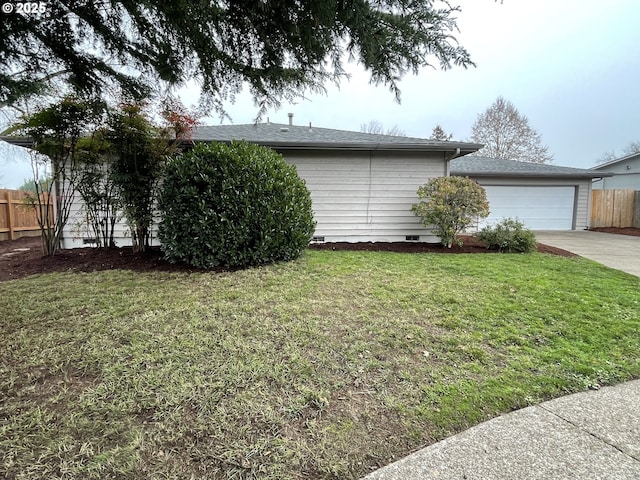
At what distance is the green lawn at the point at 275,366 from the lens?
169cm

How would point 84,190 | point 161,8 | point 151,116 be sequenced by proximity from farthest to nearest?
1. point 84,190
2. point 151,116
3. point 161,8

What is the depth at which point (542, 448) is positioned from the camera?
172cm

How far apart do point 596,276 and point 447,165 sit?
14.2ft

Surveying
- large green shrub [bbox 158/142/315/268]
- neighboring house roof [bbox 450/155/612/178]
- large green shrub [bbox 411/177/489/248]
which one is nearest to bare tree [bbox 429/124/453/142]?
neighboring house roof [bbox 450/155/612/178]

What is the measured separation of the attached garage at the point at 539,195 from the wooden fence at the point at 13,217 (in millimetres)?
15042

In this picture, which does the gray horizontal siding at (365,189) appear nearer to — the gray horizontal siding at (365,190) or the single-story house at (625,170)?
the gray horizontal siding at (365,190)

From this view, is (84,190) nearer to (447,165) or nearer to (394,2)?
(394,2)

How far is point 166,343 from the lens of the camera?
2.79 meters

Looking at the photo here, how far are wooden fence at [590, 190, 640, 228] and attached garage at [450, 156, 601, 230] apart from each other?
1075 mm

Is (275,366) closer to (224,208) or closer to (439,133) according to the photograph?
(224,208)

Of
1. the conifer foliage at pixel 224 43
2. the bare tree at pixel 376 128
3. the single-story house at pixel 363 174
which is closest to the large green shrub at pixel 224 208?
the conifer foliage at pixel 224 43

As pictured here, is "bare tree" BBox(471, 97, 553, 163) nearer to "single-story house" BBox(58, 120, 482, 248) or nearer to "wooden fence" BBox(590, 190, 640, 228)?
"wooden fence" BBox(590, 190, 640, 228)

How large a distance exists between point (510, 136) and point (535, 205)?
14335mm

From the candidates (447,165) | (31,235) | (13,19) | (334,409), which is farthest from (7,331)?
(31,235)
